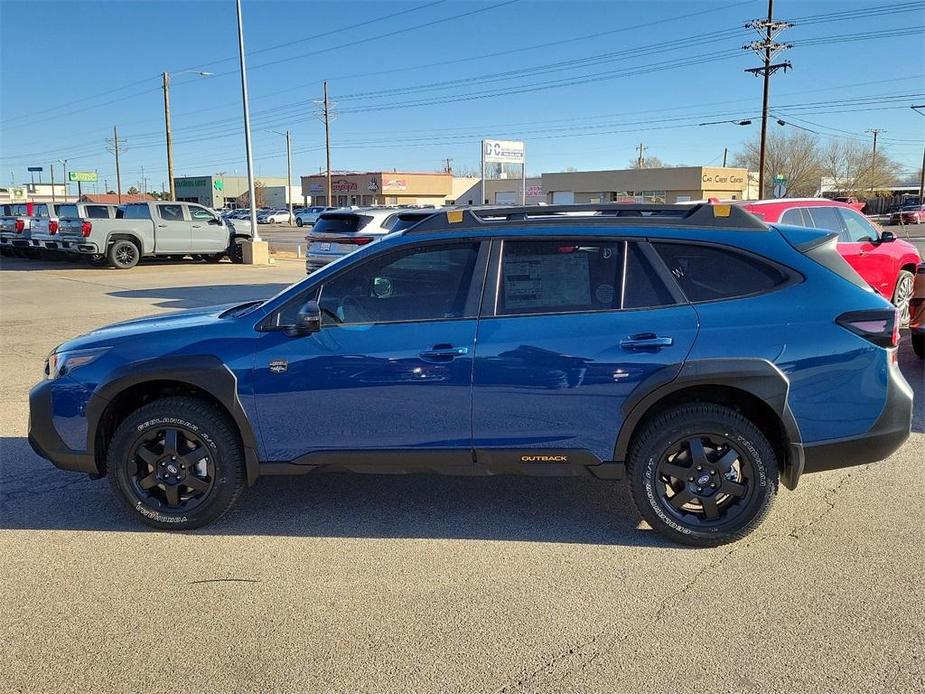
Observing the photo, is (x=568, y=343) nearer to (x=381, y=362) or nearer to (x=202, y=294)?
(x=381, y=362)

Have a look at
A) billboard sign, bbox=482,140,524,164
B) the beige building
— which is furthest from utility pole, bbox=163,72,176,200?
the beige building

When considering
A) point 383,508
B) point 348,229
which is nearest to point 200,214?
point 348,229

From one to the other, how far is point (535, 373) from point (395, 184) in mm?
84378

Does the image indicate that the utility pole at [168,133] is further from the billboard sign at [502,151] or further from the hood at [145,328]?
the hood at [145,328]

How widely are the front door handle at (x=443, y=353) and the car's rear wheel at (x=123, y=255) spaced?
19.8m

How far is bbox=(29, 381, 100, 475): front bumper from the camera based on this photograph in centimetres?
415

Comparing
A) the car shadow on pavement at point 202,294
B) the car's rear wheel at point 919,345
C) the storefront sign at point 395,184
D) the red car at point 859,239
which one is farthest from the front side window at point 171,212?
the storefront sign at point 395,184

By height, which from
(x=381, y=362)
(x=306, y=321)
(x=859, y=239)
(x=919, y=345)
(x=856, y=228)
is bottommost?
(x=919, y=345)

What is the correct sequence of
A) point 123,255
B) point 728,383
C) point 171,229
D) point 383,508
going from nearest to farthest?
point 728,383 < point 383,508 < point 123,255 < point 171,229

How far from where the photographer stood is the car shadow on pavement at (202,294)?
14.1 m

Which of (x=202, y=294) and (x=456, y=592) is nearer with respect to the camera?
(x=456, y=592)

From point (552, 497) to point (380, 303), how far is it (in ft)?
5.41

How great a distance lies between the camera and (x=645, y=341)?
3736 mm

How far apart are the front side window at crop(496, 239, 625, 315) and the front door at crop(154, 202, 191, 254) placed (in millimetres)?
19763
